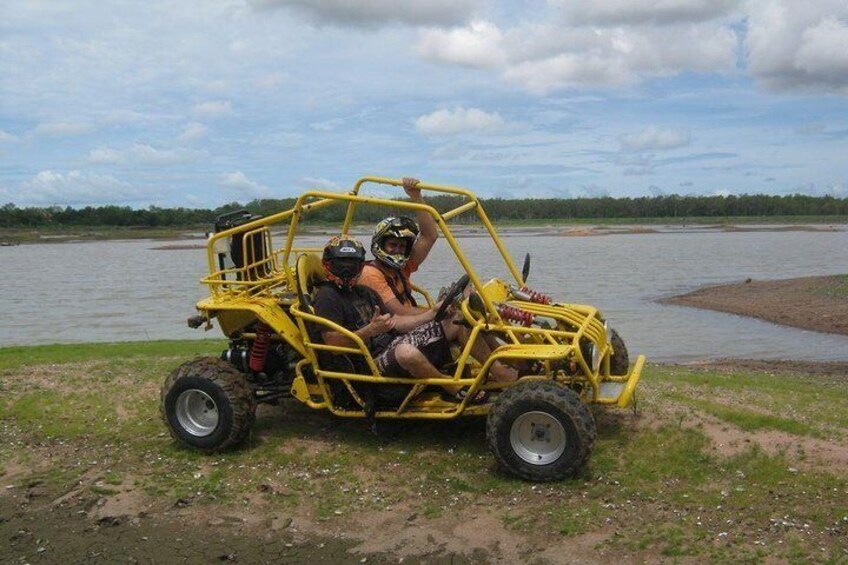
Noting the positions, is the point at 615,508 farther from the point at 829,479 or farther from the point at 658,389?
the point at 658,389

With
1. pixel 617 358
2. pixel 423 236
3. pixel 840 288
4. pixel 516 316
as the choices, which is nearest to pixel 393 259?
pixel 423 236

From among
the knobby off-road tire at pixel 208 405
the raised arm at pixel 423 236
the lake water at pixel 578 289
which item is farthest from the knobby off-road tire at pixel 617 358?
the lake water at pixel 578 289

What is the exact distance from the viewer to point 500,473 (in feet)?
22.8

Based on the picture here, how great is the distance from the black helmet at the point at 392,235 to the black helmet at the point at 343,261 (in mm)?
260

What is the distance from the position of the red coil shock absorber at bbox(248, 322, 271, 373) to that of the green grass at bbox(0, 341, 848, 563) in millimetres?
629

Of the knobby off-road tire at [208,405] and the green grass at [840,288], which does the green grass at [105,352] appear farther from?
the green grass at [840,288]

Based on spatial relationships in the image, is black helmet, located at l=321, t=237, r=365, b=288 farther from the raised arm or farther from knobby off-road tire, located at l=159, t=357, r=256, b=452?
knobby off-road tire, located at l=159, t=357, r=256, b=452

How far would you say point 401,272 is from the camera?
815 centimetres

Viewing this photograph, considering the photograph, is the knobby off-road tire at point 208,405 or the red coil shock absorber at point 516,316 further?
the knobby off-road tire at point 208,405

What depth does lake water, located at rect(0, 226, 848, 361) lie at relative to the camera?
2127cm

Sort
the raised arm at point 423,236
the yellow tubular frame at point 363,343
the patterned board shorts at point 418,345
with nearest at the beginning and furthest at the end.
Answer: the yellow tubular frame at point 363,343 < the patterned board shorts at point 418,345 < the raised arm at point 423,236

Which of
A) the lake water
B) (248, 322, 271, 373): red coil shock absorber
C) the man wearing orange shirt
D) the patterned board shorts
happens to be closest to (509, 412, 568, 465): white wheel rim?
the patterned board shorts

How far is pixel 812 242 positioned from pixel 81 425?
74.5 m

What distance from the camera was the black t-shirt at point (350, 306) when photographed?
7551mm
